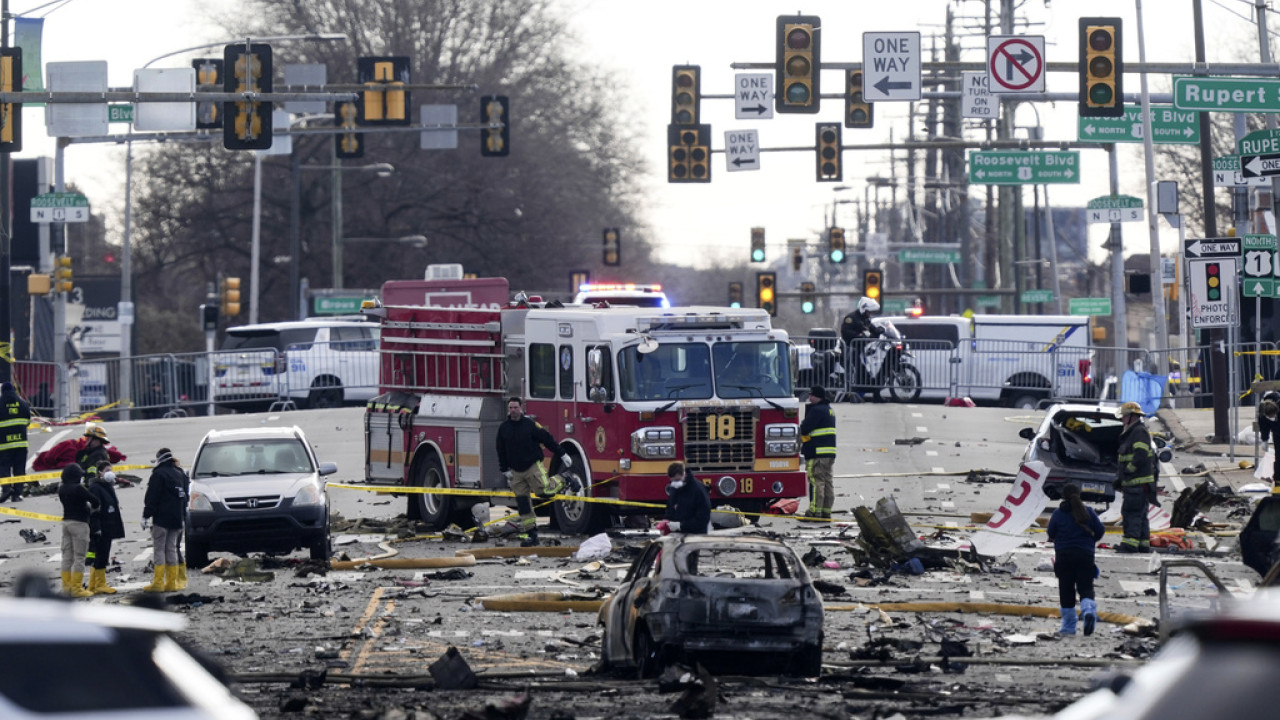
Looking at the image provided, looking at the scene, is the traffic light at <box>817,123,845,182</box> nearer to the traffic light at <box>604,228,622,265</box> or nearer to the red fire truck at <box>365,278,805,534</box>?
the red fire truck at <box>365,278,805,534</box>

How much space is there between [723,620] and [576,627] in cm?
340

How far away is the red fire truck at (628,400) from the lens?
22.6 metres

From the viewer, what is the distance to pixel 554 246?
69.5 metres

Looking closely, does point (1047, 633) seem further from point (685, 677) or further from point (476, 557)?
point (476, 557)

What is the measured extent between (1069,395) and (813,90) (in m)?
19.8

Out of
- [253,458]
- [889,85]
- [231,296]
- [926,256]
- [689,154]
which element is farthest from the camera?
[926,256]

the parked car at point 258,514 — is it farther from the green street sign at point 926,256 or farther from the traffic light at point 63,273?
the green street sign at point 926,256

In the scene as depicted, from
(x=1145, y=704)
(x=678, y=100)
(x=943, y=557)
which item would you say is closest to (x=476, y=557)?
(x=943, y=557)

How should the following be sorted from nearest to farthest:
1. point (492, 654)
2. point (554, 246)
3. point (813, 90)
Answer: point (492, 654) → point (813, 90) → point (554, 246)

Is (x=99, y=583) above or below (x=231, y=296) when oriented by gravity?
below

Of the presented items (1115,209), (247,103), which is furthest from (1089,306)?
(247,103)

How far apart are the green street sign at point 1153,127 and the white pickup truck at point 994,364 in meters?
8.17

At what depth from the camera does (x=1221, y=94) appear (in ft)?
82.5

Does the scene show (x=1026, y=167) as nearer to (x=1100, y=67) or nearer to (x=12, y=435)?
(x=1100, y=67)
